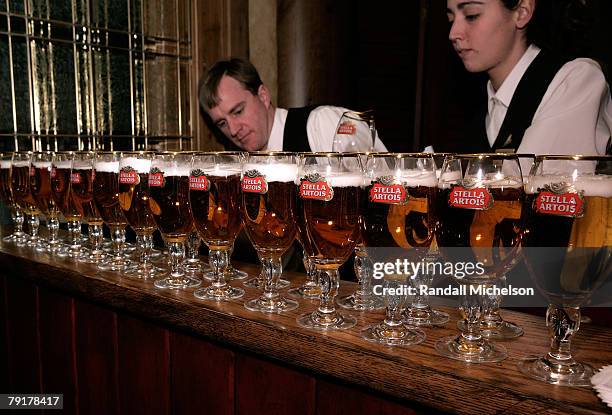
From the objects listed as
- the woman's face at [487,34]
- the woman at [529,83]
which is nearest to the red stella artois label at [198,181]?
the woman at [529,83]

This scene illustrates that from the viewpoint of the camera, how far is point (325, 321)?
0.90 meters

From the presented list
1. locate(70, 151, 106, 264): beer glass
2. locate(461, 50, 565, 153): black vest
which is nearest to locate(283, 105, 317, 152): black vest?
locate(461, 50, 565, 153): black vest

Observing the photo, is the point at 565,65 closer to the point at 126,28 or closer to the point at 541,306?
the point at 541,306

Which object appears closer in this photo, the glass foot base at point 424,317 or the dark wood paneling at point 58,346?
the glass foot base at point 424,317

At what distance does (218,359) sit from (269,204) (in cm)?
33

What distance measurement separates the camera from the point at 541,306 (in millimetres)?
1134

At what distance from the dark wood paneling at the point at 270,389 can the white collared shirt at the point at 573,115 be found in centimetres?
158

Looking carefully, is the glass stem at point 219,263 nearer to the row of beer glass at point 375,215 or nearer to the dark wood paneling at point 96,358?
the row of beer glass at point 375,215

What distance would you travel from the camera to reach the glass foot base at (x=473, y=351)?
0.73 metres

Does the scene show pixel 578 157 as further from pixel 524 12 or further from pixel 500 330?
pixel 524 12

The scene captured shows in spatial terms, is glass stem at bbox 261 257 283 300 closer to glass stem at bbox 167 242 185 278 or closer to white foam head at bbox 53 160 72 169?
glass stem at bbox 167 242 185 278

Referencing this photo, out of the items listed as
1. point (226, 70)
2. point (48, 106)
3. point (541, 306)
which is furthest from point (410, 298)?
point (48, 106)

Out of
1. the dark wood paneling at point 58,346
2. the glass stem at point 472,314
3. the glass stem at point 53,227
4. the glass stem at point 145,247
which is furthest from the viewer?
the glass stem at point 53,227

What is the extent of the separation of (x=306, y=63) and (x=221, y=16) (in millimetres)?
752
